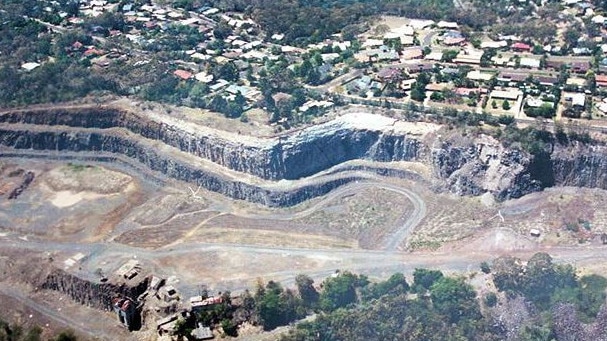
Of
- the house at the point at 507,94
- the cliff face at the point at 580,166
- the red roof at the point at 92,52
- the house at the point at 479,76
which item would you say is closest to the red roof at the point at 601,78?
the house at the point at 507,94

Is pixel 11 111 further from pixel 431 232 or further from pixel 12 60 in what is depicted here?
pixel 431 232

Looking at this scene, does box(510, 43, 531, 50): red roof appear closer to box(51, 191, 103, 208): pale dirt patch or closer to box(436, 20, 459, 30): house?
box(436, 20, 459, 30): house

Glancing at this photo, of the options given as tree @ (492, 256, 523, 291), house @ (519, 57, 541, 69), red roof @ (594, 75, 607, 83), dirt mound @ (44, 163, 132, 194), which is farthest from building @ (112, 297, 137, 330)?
red roof @ (594, 75, 607, 83)

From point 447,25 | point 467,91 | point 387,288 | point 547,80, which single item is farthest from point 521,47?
point 387,288

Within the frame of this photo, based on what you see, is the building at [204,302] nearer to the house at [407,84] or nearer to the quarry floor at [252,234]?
the quarry floor at [252,234]

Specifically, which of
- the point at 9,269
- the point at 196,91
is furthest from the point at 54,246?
the point at 196,91
